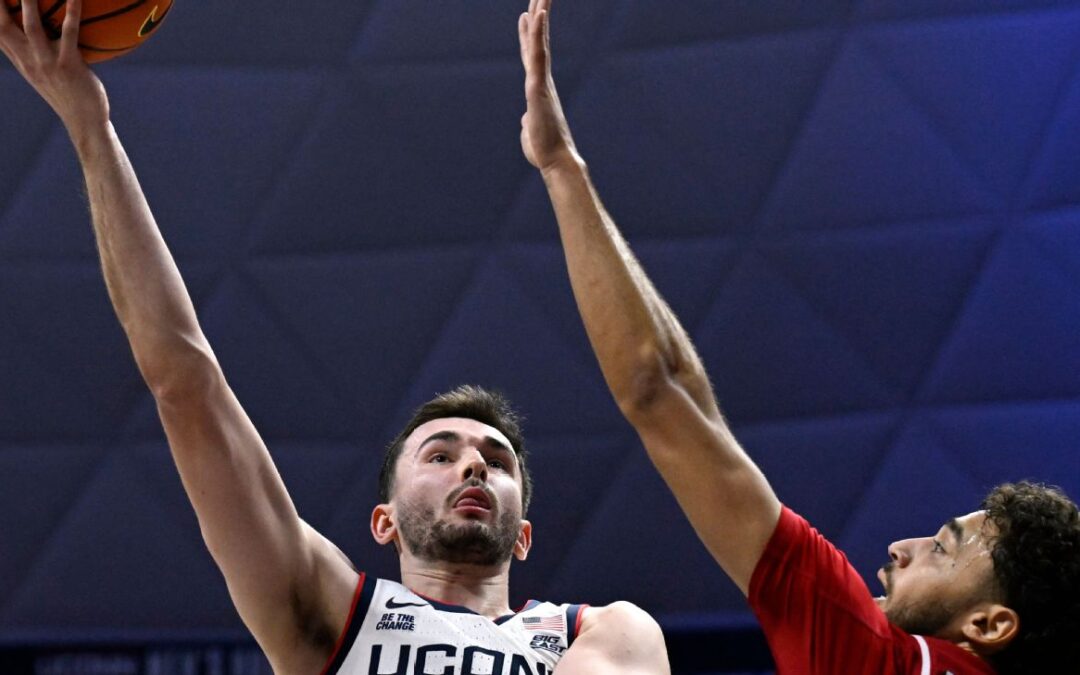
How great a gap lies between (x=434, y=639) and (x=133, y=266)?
1095 millimetres

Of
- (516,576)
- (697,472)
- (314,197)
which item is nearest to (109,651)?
(516,576)

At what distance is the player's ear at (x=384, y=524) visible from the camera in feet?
11.5

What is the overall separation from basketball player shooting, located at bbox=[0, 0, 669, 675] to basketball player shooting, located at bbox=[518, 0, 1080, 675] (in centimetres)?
69

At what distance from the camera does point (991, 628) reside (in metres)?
2.60

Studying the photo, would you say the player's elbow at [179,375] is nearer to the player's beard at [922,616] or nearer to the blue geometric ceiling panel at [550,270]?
the player's beard at [922,616]

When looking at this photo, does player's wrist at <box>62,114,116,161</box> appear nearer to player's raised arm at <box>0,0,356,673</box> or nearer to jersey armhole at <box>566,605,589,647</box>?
player's raised arm at <box>0,0,356,673</box>

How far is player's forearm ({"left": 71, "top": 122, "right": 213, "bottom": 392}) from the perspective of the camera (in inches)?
108

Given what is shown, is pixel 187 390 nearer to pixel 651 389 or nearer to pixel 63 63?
pixel 63 63

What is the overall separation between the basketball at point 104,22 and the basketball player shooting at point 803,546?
99 centimetres

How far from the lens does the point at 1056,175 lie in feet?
21.9

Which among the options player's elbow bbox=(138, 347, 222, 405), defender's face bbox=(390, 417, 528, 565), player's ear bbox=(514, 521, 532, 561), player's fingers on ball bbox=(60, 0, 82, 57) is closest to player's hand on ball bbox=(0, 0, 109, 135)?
player's fingers on ball bbox=(60, 0, 82, 57)

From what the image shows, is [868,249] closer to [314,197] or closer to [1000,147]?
[1000,147]

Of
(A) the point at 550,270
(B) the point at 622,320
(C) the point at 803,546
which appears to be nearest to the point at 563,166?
(B) the point at 622,320

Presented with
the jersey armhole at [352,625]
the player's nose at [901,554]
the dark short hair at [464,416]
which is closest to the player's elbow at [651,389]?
the player's nose at [901,554]
